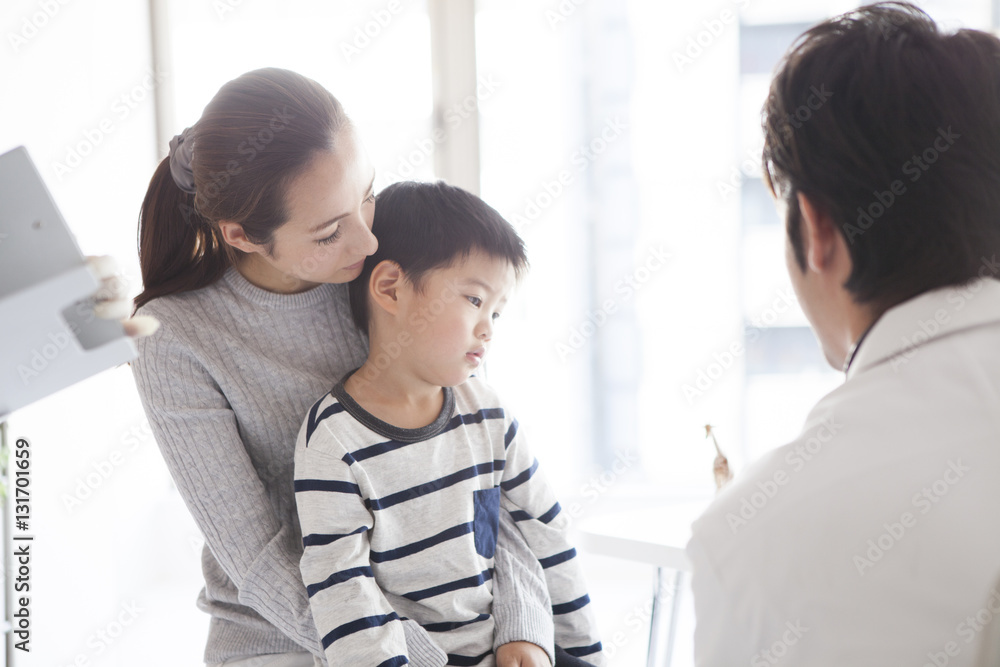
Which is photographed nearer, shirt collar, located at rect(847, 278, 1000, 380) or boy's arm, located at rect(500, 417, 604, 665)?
shirt collar, located at rect(847, 278, 1000, 380)

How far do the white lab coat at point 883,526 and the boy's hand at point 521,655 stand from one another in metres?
0.41

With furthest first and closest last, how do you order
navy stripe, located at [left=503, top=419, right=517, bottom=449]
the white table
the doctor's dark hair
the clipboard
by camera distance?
the white table < navy stripe, located at [left=503, top=419, right=517, bottom=449] < the doctor's dark hair < the clipboard

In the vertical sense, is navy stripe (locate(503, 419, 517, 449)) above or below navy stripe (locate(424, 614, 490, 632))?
above

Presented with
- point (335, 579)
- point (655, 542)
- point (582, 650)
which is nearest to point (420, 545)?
point (335, 579)

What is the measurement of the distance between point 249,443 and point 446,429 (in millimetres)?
290

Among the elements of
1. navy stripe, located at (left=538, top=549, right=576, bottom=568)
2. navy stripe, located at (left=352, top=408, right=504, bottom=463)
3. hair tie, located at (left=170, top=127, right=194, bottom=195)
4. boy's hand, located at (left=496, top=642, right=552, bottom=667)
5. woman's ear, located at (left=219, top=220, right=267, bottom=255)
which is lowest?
boy's hand, located at (left=496, top=642, right=552, bottom=667)

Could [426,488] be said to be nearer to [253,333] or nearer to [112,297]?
[253,333]

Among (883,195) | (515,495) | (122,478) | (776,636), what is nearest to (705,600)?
(776,636)

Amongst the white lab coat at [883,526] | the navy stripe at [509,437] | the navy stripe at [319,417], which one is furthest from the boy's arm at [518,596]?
the white lab coat at [883,526]

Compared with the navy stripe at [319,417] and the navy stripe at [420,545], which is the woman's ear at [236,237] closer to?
the navy stripe at [319,417]

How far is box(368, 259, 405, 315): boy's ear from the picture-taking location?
1173 millimetres

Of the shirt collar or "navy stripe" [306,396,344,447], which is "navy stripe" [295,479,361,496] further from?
the shirt collar

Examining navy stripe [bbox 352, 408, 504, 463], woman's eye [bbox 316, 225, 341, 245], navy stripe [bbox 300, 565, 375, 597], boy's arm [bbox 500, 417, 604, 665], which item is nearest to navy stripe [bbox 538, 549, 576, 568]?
boy's arm [bbox 500, 417, 604, 665]

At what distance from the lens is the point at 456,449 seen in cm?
116
